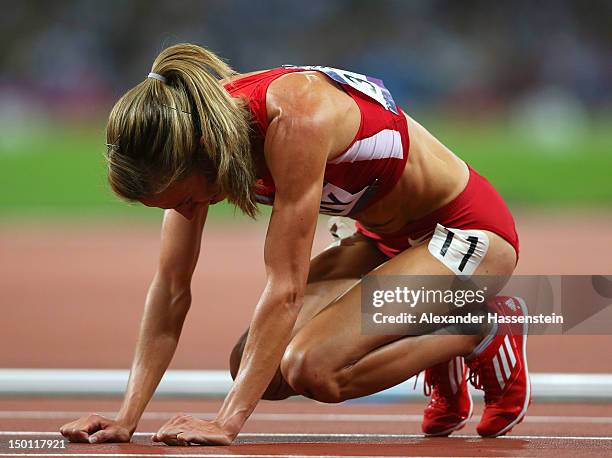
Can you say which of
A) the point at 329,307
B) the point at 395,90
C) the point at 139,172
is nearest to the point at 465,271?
the point at 329,307

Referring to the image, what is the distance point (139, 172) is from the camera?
3297 millimetres

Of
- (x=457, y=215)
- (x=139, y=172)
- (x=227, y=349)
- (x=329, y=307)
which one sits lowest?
(x=227, y=349)

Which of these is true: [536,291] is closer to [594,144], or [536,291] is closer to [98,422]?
[98,422]

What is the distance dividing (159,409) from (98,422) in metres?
1.24

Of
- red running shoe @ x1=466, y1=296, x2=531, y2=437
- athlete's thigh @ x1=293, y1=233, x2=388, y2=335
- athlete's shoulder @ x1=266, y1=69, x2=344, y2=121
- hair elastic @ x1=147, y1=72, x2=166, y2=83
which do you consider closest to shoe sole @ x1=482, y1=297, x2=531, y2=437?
red running shoe @ x1=466, y1=296, x2=531, y2=437

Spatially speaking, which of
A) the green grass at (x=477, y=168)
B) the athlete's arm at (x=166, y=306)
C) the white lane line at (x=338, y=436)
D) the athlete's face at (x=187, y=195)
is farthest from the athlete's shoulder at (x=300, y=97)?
the green grass at (x=477, y=168)

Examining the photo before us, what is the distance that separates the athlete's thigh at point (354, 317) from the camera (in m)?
3.77

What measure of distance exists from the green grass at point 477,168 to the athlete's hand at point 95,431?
1303 centimetres

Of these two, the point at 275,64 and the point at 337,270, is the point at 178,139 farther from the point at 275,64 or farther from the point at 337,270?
the point at 275,64

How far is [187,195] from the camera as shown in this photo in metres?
3.41

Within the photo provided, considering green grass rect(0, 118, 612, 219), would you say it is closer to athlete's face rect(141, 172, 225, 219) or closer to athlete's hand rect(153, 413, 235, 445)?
athlete's face rect(141, 172, 225, 219)

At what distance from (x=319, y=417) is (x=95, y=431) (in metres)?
1.24

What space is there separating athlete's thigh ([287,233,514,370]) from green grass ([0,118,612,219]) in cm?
1275

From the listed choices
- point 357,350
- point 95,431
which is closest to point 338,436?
point 357,350
